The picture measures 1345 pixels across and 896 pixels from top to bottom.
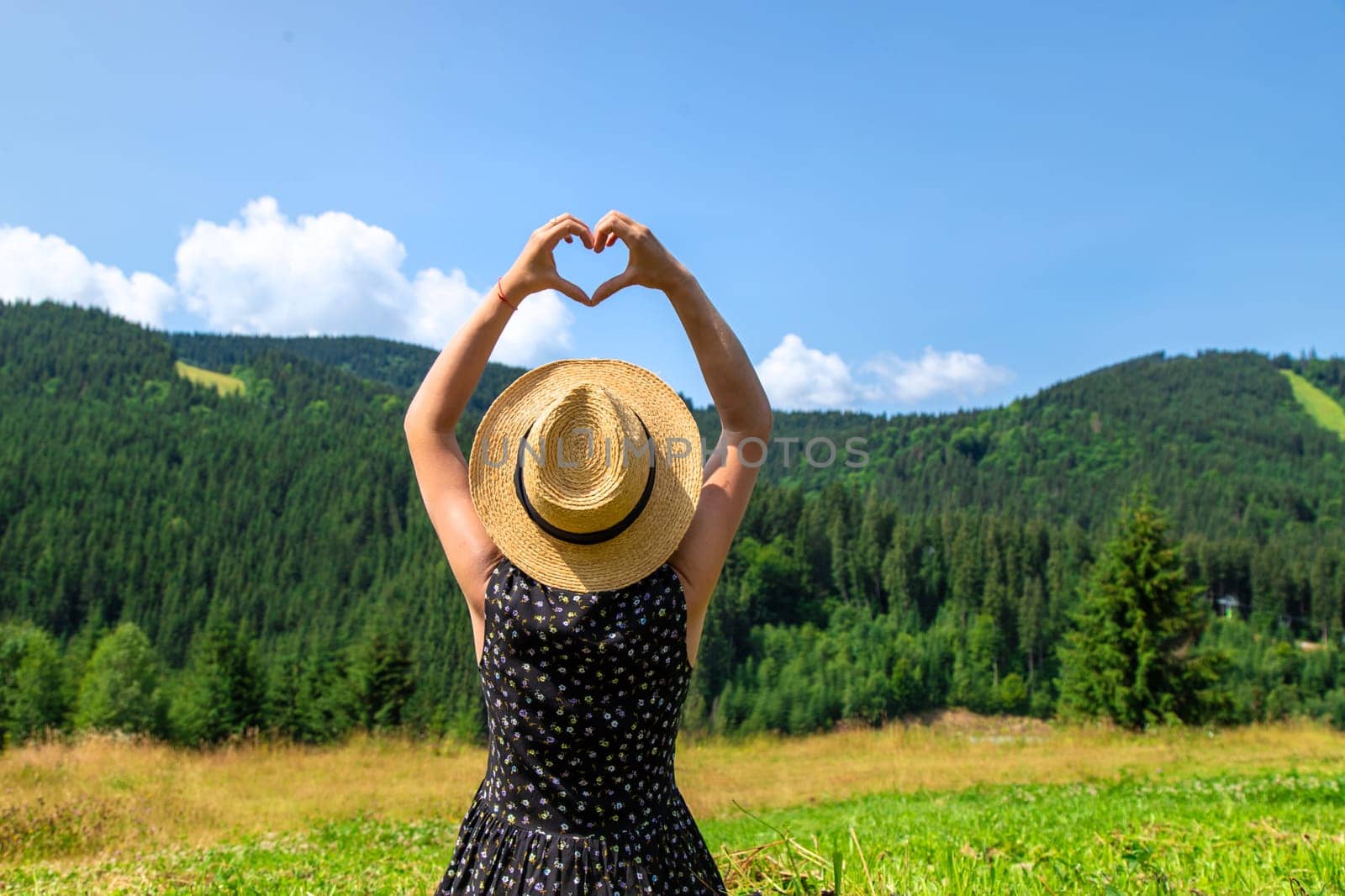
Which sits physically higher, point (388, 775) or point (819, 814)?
point (819, 814)

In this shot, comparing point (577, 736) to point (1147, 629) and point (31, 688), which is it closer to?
point (1147, 629)

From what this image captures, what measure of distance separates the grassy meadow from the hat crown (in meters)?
1.35

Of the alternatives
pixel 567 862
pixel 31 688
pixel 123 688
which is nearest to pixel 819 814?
pixel 567 862

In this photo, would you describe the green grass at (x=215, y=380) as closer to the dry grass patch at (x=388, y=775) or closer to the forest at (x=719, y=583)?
the forest at (x=719, y=583)

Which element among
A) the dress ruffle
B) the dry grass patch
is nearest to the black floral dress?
the dress ruffle

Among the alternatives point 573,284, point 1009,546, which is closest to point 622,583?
point 573,284

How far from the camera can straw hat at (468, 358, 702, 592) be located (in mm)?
1660

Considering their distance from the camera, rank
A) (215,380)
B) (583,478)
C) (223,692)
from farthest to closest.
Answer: (215,380) → (223,692) → (583,478)

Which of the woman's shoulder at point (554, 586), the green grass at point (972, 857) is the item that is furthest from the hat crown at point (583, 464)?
the green grass at point (972, 857)

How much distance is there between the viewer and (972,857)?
3447mm

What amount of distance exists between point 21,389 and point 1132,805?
568ft

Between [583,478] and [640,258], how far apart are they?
57 centimetres

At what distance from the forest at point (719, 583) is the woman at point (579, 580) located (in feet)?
45.4

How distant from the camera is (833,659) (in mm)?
74500
